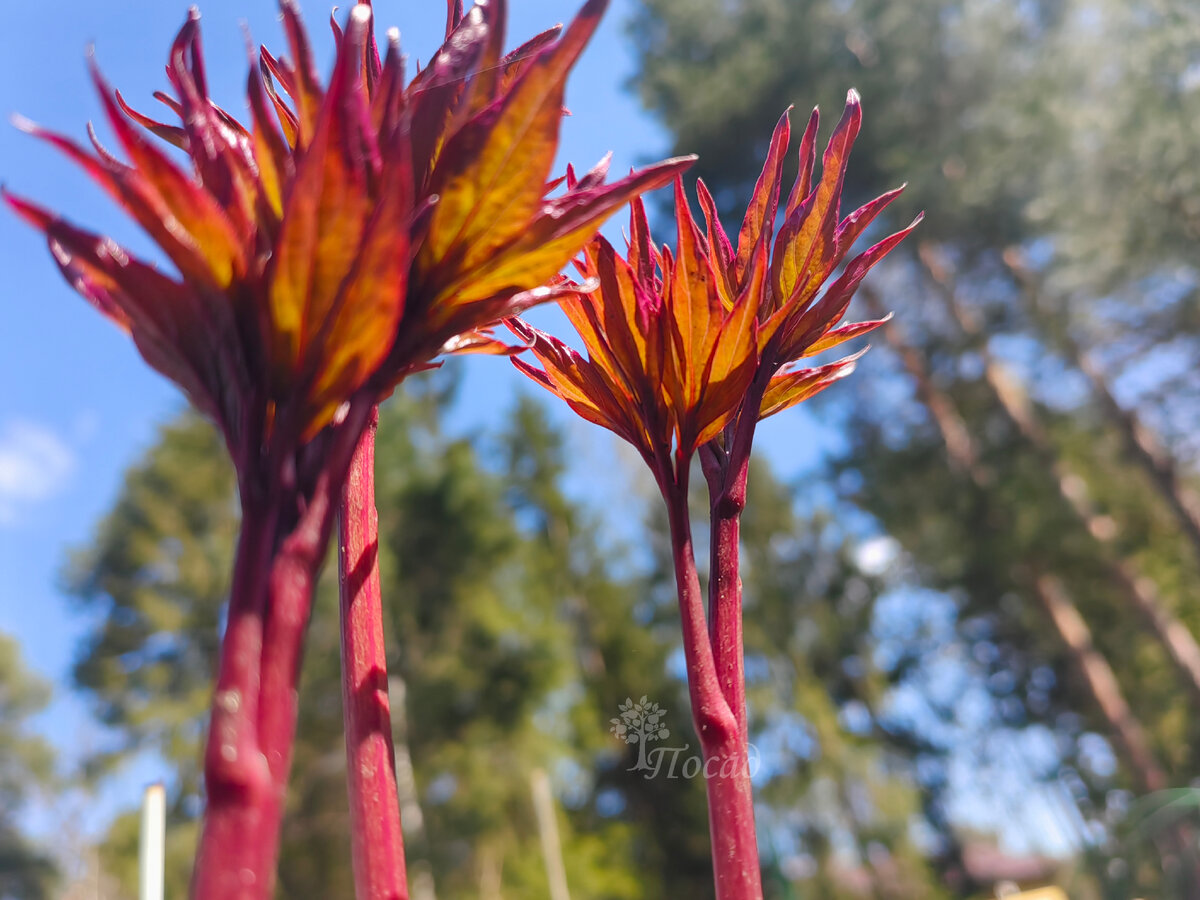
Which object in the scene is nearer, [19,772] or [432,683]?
[432,683]

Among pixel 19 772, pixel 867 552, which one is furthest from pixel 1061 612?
pixel 19 772

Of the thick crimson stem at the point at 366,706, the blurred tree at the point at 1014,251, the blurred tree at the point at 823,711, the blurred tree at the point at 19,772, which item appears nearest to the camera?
the thick crimson stem at the point at 366,706

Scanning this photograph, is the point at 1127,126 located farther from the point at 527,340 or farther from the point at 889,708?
the point at 889,708

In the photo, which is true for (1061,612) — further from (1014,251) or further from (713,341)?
(713,341)

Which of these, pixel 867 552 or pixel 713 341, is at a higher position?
pixel 867 552

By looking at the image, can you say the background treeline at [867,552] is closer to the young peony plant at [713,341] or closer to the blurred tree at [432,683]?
the blurred tree at [432,683]

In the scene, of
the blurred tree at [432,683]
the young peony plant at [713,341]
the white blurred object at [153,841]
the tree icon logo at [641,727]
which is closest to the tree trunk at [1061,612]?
the blurred tree at [432,683]
